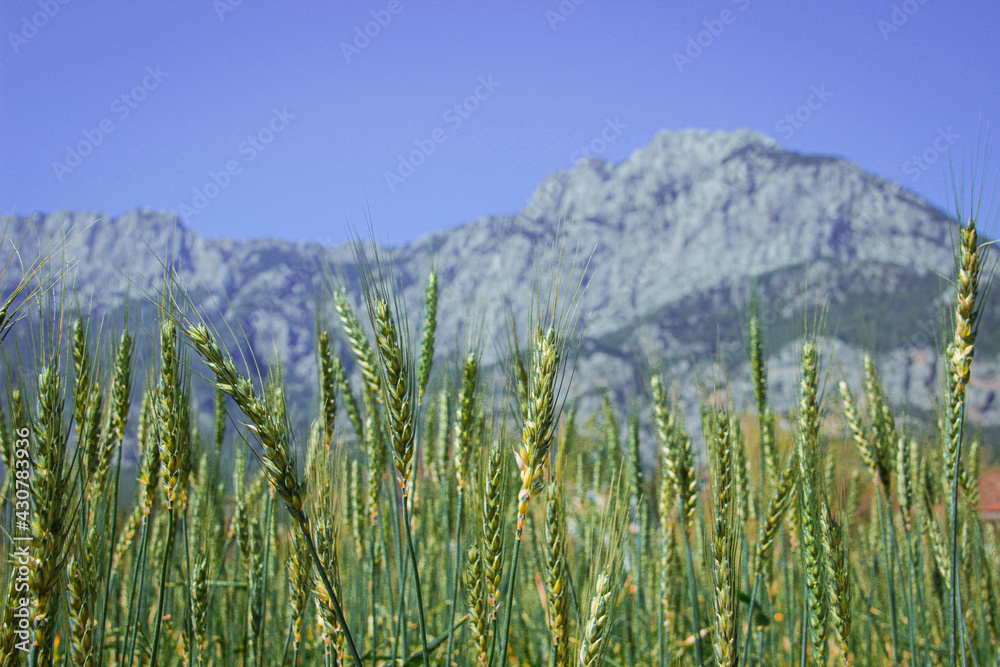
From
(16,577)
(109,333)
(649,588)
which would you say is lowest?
(649,588)

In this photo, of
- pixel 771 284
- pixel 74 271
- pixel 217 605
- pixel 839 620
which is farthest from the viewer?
pixel 771 284

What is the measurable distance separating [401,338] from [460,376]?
75 cm

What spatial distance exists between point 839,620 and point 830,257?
185m

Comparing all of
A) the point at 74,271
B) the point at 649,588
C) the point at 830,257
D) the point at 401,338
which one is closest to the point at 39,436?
the point at 74,271

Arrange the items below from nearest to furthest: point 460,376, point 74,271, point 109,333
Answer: point 74,271 < point 109,333 < point 460,376

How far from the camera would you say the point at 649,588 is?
4.67m

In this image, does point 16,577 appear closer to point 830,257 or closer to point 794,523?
point 794,523

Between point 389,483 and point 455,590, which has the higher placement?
point 389,483

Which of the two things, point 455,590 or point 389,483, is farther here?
point 389,483

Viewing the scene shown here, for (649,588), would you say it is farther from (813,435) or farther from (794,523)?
(813,435)

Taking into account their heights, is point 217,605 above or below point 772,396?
below

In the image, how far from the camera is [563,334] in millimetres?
1760

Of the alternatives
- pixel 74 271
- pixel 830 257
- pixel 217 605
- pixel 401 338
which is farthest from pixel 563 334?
pixel 830 257

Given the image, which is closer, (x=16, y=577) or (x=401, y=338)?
(x=16, y=577)
